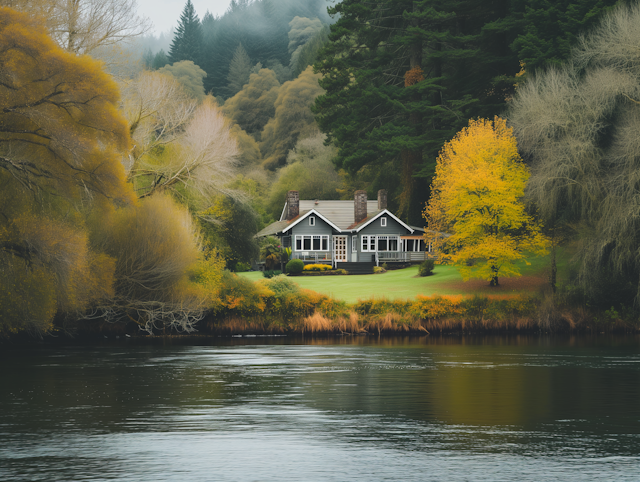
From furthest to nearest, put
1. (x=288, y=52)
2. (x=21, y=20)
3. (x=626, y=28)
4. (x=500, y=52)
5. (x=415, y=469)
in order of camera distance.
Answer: (x=288, y=52) < (x=500, y=52) < (x=626, y=28) < (x=21, y=20) < (x=415, y=469)

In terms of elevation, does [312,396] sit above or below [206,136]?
below

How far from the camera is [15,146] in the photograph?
2752 centimetres

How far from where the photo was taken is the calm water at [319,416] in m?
12.2

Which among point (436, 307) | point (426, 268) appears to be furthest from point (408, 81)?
point (436, 307)

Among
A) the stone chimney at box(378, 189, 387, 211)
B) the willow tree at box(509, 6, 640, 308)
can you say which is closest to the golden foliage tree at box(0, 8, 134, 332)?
the willow tree at box(509, 6, 640, 308)

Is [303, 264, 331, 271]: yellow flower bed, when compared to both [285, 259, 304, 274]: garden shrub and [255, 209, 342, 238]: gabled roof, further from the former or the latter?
[255, 209, 342, 238]: gabled roof

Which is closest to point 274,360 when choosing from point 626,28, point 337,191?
point 626,28

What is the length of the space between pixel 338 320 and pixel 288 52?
4027 inches

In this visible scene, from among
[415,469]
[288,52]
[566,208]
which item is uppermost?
[288,52]

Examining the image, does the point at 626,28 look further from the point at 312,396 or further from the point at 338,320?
the point at 312,396

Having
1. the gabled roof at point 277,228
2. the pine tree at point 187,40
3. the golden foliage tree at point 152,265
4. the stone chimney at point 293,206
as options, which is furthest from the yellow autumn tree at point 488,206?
the pine tree at point 187,40

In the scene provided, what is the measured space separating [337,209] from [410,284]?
2238cm

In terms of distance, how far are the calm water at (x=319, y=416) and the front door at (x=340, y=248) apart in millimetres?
39841

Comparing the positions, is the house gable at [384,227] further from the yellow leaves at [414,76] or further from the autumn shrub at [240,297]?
the autumn shrub at [240,297]
